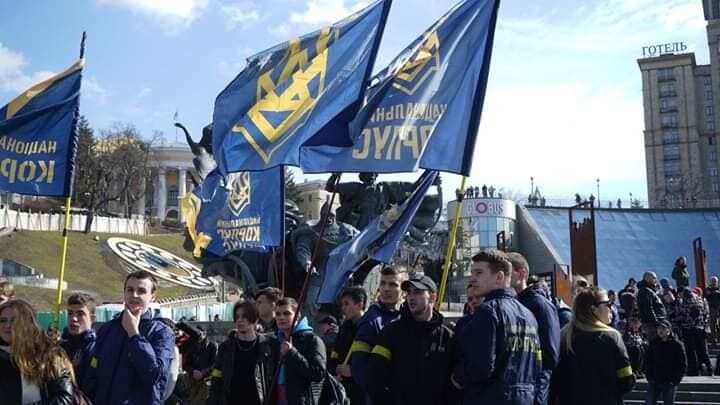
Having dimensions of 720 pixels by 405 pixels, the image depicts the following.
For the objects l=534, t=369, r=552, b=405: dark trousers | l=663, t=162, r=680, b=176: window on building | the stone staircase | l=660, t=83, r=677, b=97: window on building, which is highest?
l=660, t=83, r=677, b=97: window on building

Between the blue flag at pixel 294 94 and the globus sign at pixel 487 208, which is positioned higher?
the globus sign at pixel 487 208

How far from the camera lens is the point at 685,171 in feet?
379

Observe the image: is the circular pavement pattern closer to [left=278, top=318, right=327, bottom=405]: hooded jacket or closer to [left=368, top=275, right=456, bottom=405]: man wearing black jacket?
[left=278, top=318, right=327, bottom=405]: hooded jacket

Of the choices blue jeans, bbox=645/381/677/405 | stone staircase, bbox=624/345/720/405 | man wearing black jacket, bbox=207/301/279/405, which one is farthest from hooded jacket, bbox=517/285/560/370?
stone staircase, bbox=624/345/720/405

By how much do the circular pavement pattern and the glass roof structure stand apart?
27324mm

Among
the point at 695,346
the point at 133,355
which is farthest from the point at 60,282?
the point at 695,346

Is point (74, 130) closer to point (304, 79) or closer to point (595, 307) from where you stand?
point (304, 79)

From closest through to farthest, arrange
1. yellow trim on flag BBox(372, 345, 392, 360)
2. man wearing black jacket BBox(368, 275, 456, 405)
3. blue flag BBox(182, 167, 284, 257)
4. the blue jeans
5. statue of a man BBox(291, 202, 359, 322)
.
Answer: man wearing black jacket BBox(368, 275, 456, 405) → yellow trim on flag BBox(372, 345, 392, 360) → blue flag BBox(182, 167, 284, 257) → the blue jeans → statue of a man BBox(291, 202, 359, 322)

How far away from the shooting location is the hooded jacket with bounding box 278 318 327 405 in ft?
19.3

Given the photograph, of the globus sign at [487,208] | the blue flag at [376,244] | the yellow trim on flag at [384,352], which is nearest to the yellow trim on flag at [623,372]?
the yellow trim on flag at [384,352]

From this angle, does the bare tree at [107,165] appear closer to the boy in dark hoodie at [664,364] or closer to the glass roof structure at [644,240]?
the glass roof structure at [644,240]

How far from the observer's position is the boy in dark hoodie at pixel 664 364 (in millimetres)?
9523

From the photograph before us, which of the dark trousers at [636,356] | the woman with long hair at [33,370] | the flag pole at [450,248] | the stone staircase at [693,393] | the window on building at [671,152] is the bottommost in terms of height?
the stone staircase at [693,393]

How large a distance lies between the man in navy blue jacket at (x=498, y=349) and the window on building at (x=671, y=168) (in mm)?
122021
